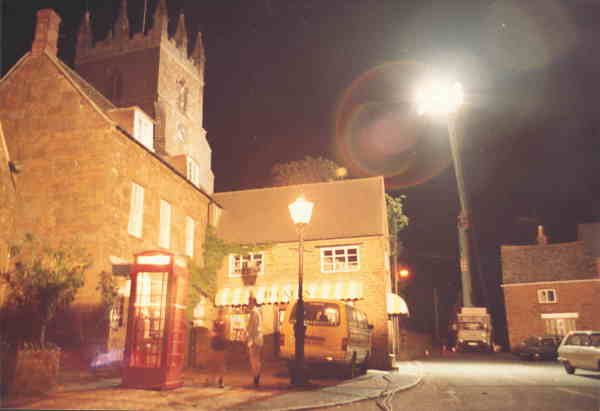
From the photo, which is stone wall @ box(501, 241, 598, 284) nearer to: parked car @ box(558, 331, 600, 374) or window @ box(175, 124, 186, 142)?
parked car @ box(558, 331, 600, 374)

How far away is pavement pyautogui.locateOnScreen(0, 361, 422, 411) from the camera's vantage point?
329 inches

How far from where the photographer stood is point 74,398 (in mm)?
8773

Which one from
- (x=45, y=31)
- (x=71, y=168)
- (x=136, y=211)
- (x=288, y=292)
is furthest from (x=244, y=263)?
(x=45, y=31)

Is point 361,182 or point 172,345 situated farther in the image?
point 361,182

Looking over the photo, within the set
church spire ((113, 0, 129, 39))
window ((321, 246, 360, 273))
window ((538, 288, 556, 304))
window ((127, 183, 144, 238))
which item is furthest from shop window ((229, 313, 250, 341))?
church spire ((113, 0, 129, 39))

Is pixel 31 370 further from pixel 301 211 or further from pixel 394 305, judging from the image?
pixel 394 305

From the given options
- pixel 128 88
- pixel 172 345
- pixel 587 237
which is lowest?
pixel 172 345

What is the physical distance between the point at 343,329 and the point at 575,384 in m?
6.52

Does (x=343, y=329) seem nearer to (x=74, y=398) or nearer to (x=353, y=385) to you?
(x=353, y=385)

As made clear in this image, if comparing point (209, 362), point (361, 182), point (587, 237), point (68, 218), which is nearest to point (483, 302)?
point (587, 237)

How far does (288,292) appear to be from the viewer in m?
22.4

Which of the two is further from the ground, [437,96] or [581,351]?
[437,96]

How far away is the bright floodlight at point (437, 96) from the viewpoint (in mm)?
24016

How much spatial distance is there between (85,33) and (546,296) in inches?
1942
